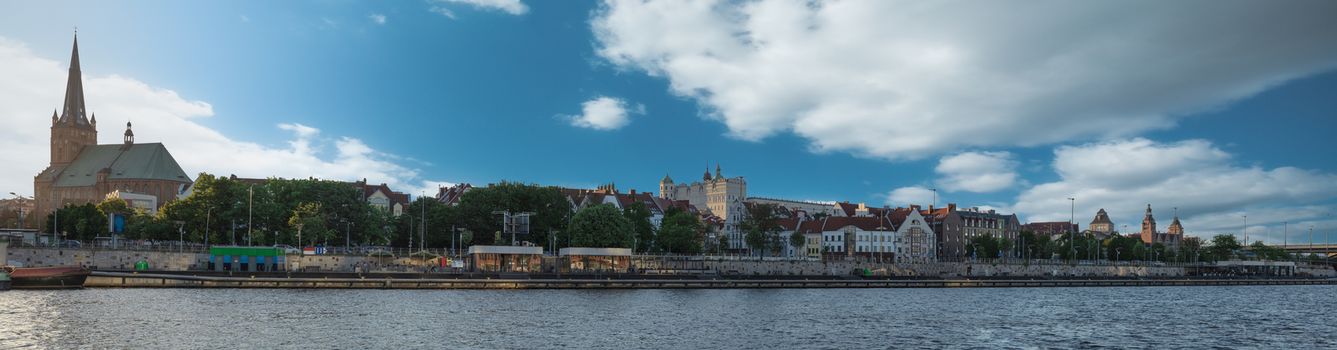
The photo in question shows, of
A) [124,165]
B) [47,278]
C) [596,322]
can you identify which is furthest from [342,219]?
[124,165]

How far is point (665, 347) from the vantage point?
4616 cm

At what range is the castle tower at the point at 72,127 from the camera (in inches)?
7387

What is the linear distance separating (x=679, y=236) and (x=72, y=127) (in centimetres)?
12520

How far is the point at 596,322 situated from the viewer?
188 ft

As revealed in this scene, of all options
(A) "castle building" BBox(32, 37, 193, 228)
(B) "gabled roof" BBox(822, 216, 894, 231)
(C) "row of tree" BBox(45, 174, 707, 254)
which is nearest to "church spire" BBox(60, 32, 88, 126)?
(A) "castle building" BBox(32, 37, 193, 228)

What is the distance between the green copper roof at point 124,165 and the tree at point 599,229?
8896 centimetres

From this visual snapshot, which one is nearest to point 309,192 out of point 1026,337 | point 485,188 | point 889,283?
point 485,188

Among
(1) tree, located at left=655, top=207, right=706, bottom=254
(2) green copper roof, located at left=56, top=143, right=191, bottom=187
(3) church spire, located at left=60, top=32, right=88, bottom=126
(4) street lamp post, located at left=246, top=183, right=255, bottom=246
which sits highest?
(3) church spire, located at left=60, top=32, right=88, bottom=126

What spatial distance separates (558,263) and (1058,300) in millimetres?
52757

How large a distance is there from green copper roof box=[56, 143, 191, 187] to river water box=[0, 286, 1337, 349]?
352 feet

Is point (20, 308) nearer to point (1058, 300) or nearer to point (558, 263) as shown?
point (558, 263)

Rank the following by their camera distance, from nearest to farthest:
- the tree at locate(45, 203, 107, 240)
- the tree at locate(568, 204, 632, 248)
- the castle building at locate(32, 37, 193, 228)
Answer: the tree at locate(45, 203, 107, 240) → the tree at locate(568, 204, 632, 248) → the castle building at locate(32, 37, 193, 228)

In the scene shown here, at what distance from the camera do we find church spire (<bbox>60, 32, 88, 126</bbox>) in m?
188

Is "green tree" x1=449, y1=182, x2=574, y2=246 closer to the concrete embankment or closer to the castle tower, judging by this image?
the concrete embankment
